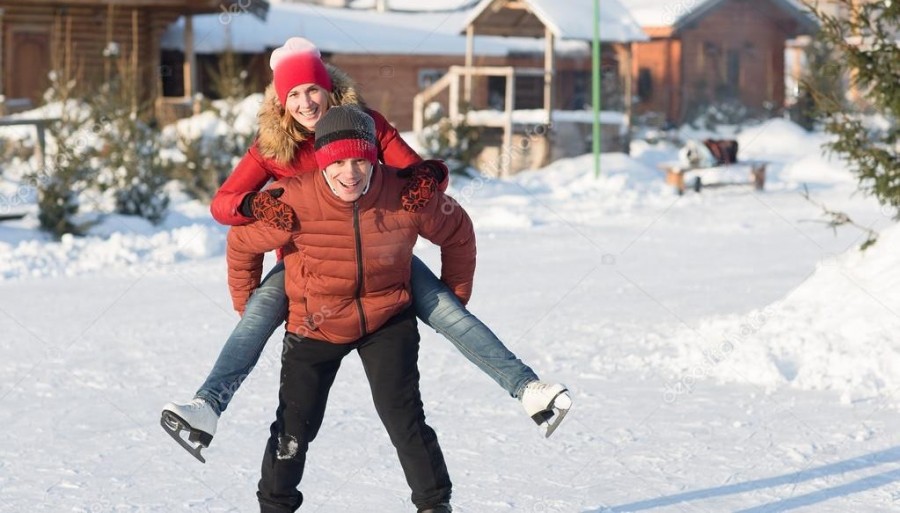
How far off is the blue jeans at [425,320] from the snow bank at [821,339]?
3184mm

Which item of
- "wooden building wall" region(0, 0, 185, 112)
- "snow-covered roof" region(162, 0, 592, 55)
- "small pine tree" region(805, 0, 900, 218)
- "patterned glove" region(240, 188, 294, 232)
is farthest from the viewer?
"snow-covered roof" region(162, 0, 592, 55)

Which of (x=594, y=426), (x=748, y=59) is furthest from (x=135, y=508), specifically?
(x=748, y=59)

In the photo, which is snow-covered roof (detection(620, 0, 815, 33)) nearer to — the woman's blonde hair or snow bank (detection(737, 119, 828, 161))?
snow bank (detection(737, 119, 828, 161))

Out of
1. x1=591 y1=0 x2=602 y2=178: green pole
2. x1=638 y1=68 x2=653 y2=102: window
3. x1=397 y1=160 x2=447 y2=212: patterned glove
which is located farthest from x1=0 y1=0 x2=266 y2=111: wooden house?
x1=397 y1=160 x2=447 y2=212: patterned glove

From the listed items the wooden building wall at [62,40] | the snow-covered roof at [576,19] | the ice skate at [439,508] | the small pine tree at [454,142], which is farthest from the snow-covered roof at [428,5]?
the ice skate at [439,508]

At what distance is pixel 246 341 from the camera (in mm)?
4262

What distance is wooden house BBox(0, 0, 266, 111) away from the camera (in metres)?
27.1

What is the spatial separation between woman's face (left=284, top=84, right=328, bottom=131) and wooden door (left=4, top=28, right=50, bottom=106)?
24203mm

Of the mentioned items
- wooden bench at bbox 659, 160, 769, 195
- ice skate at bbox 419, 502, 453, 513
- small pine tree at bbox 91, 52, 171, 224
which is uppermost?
ice skate at bbox 419, 502, 453, 513

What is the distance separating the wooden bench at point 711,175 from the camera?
20078 millimetres

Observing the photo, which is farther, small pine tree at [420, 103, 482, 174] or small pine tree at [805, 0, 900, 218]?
small pine tree at [420, 103, 482, 174]

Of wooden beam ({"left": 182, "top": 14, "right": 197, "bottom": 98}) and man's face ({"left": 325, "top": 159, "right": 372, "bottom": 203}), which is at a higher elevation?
man's face ({"left": 325, "top": 159, "right": 372, "bottom": 203})

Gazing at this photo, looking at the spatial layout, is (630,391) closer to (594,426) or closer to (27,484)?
(594,426)

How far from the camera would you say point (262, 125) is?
4.37 meters
